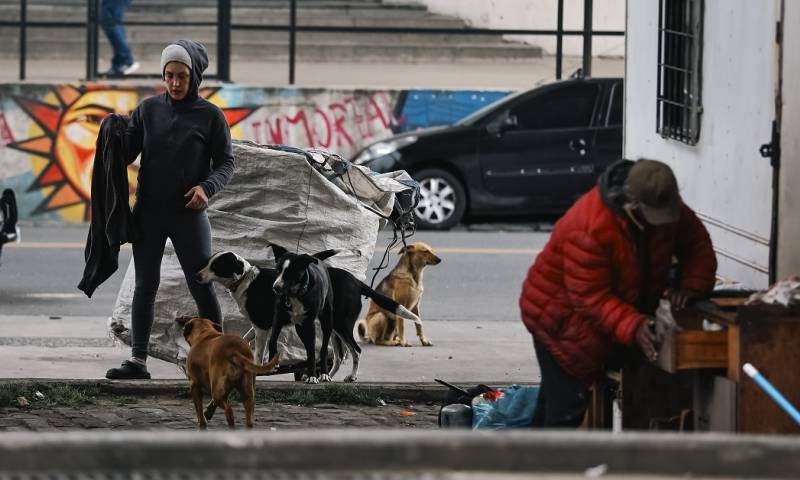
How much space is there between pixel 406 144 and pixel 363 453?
13.6m

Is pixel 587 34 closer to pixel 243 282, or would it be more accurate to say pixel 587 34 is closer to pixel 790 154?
pixel 243 282

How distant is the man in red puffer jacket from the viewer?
520 centimetres

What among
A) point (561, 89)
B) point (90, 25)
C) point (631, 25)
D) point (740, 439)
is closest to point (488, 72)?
point (561, 89)

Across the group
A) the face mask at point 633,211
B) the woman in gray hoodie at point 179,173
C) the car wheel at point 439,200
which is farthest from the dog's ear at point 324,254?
the car wheel at point 439,200

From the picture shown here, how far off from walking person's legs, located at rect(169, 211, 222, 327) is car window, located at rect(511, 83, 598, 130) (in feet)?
→ 30.0

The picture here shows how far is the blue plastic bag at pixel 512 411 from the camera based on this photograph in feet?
21.0

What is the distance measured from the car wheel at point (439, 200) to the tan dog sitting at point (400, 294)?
6473mm

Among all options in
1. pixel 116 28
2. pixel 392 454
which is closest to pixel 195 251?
pixel 392 454

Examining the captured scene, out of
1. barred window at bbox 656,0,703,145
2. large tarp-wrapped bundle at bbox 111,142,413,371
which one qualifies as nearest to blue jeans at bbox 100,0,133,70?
large tarp-wrapped bundle at bbox 111,142,413,371

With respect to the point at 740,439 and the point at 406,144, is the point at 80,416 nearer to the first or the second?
the point at 740,439

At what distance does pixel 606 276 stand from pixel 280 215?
12.4 feet

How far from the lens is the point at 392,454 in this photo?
10.6ft

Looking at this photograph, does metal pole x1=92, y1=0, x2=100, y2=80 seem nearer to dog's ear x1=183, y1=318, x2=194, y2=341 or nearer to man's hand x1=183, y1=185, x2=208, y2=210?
man's hand x1=183, y1=185, x2=208, y2=210

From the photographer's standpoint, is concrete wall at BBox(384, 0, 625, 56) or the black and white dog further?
concrete wall at BBox(384, 0, 625, 56)
